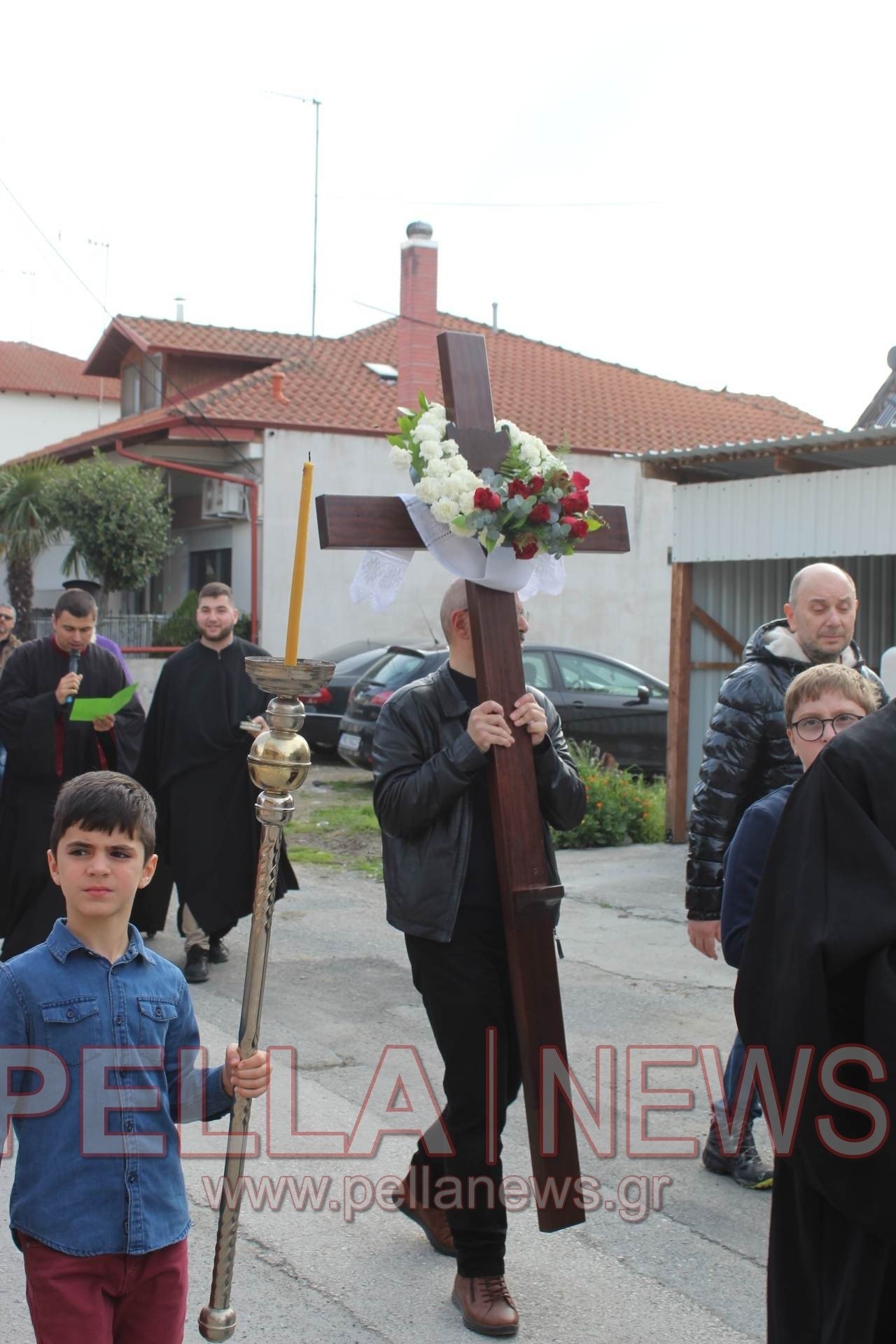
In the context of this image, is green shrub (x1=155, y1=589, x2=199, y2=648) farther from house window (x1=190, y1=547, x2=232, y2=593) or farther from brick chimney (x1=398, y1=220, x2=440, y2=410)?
brick chimney (x1=398, y1=220, x2=440, y2=410)

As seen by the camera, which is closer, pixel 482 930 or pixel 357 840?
pixel 482 930

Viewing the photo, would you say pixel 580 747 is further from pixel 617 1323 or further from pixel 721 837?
pixel 617 1323

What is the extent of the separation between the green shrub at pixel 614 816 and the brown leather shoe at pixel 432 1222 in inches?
306

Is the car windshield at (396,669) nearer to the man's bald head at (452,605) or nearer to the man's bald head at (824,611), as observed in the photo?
the man's bald head at (824,611)

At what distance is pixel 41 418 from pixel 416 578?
98.5 ft

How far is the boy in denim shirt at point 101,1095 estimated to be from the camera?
2.67 m

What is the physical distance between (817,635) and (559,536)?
1373 mm

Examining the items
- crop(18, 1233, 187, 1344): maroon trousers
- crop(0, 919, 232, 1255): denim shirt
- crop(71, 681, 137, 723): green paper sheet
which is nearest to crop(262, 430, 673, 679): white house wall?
crop(71, 681, 137, 723): green paper sheet

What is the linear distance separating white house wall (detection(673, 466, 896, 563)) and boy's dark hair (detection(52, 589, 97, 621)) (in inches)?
236

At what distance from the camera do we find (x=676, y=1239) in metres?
4.41

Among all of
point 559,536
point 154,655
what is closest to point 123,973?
point 559,536

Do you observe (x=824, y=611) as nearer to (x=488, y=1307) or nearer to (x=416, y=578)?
(x=488, y=1307)

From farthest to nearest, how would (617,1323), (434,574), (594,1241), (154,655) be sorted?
(434,574)
(154,655)
(594,1241)
(617,1323)

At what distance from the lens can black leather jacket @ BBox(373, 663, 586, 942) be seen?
3926 millimetres
